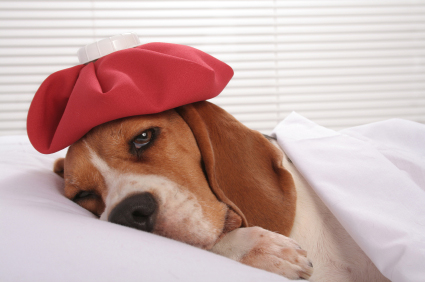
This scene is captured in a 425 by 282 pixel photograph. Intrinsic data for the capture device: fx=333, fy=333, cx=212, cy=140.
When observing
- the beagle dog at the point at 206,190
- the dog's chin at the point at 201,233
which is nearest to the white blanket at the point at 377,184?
the beagle dog at the point at 206,190

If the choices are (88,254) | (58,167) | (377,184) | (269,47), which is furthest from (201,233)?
(269,47)

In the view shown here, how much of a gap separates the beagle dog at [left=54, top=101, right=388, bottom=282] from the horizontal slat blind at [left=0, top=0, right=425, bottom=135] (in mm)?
2915

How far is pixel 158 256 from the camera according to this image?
2.49 feet

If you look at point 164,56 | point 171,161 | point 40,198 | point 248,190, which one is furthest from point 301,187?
point 40,198

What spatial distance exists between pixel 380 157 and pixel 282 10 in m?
3.35

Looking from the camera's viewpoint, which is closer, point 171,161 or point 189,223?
point 189,223

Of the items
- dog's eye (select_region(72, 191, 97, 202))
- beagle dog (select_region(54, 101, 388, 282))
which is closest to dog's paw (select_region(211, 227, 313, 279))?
beagle dog (select_region(54, 101, 388, 282))

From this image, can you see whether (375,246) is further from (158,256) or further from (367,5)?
(367,5)

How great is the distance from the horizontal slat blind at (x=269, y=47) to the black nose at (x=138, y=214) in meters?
3.24

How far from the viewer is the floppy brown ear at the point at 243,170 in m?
1.18

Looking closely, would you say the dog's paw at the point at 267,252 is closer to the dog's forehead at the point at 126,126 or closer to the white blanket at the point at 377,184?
the white blanket at the point at 377,184

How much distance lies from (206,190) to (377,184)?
25.5 inches

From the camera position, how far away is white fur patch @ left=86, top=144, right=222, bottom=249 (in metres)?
0.99

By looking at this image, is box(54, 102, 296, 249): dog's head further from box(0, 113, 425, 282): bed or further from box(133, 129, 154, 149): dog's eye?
box(0, 113, 425, 282): bed
